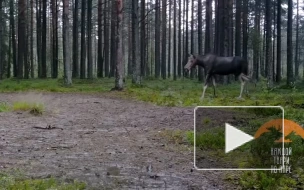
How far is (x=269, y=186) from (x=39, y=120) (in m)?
6.81

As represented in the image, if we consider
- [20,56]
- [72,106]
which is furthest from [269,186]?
[20,56]

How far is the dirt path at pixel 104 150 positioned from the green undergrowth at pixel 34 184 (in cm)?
24

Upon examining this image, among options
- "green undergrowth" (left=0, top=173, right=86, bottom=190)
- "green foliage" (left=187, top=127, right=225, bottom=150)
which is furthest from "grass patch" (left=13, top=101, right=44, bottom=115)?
"green undergrowth" (left=0, top=173, right=86, bottom=190)

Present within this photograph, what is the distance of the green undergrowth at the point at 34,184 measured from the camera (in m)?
4.52

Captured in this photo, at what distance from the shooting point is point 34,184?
4.66 meters

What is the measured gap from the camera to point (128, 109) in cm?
1273

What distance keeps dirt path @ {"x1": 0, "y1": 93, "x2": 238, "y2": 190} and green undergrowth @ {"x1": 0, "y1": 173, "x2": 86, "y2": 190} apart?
0.77ft

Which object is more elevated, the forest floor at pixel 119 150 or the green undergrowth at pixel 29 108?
the green undergrowth at pixel 29 108

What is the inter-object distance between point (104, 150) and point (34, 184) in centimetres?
220

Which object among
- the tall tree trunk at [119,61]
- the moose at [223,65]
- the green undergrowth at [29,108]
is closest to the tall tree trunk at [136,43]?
the tall tree trunk at [119,61]

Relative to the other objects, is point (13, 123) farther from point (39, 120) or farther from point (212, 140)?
point (212, 140)

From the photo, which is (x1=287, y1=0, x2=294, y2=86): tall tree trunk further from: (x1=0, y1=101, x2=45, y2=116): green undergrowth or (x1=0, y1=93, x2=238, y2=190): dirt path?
(x1=0, y1=101, x2=45, y2=116): green undergrowth

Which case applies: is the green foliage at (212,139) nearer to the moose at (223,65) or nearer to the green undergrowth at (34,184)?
the green undergrowth at (34,184)

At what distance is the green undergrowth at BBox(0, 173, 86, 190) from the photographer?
4.52 m
